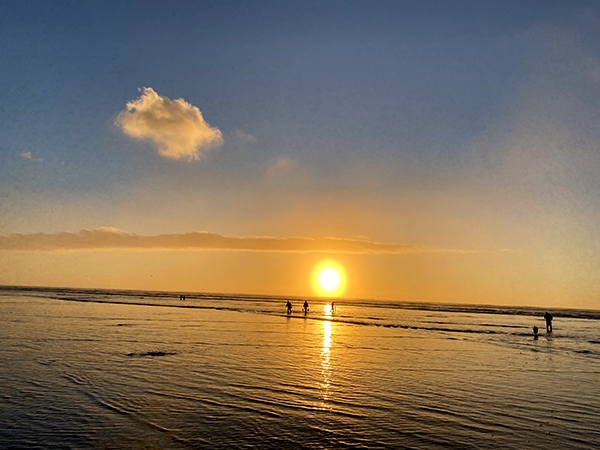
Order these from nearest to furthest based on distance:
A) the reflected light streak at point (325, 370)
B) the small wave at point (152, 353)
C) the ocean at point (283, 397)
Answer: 1. the ocean at point (283, 397)
2. the reflected light streak at point (325, 370)
3. the small wave at point (152, 353)

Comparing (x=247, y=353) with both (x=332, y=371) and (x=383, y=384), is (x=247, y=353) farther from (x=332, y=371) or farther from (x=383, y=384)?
(x=383, y=384)

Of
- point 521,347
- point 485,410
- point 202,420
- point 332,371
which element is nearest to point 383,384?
point 332,371

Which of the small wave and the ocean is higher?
the ocean

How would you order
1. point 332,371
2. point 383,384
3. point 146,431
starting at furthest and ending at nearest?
point 332,371 → point 383,384 → point 146,431

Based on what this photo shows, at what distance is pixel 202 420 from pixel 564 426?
11.1m

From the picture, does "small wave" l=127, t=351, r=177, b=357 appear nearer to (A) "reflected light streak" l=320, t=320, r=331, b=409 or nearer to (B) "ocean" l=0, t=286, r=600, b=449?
(B) "ocean" l=0, t=286, r=600, b=449

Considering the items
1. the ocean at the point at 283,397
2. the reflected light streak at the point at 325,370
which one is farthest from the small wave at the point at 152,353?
the reflected light streak at the point at 325,370

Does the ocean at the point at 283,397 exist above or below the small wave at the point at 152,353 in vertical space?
above

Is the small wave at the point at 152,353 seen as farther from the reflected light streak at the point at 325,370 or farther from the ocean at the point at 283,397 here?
the reflected light streak at the point at 325,370

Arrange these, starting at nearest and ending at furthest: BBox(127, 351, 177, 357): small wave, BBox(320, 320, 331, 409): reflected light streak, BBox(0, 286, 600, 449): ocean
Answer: BBox(0, 286, 600, 449): ocean
BBox(320, 320, 331, 409): reflected light streak
BBox(127, 351, 177, 357): small wave

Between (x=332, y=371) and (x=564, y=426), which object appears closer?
(x=564, y=426)

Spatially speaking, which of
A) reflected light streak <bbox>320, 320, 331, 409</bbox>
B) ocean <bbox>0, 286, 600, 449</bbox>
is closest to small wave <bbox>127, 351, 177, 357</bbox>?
ocean <bbox>0, 286, 600, 449</bbox>

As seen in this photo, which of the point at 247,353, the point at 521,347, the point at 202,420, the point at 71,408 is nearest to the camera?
the point at 202,420

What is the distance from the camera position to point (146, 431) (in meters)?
10.4
